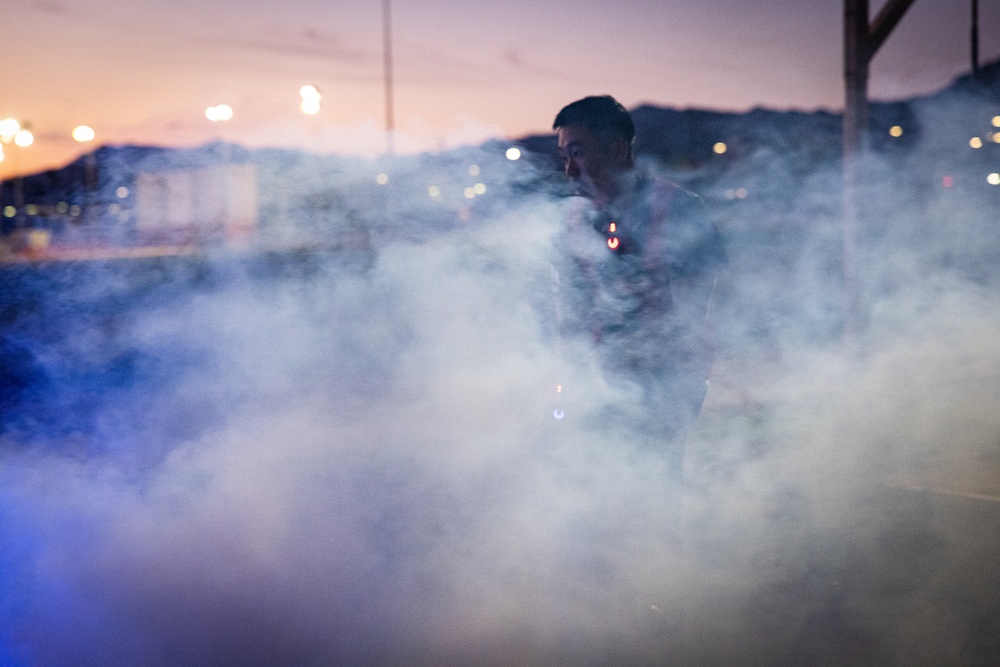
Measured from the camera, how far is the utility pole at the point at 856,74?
264 inches

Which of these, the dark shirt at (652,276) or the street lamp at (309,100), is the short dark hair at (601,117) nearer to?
the dark shirt at (652,276)

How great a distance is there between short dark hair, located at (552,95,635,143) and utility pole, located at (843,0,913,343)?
4.90m

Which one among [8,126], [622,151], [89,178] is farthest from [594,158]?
[8,126]

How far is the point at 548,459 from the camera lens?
2863 millimetres

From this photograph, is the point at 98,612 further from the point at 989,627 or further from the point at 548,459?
the point at 989,627

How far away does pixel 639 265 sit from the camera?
2.54 metres

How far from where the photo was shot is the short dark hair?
2555 mm

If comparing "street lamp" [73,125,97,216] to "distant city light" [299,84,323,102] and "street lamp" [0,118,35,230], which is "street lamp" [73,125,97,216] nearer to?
"distant city light" [299,84,323,102]

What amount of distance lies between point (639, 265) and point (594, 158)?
36 centimetres

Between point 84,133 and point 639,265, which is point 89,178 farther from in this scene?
point 639,265

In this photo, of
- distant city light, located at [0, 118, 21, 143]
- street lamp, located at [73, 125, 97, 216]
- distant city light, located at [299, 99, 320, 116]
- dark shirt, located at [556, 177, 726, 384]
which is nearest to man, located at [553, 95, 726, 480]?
dark shirt, located at [556, 177, 726, 384]

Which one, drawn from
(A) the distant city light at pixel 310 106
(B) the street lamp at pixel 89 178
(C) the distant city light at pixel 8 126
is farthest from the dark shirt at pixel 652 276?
(C) the distant city light at pixel 8 126

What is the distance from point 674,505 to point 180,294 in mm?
6324

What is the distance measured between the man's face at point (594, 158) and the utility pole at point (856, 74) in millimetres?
4942
